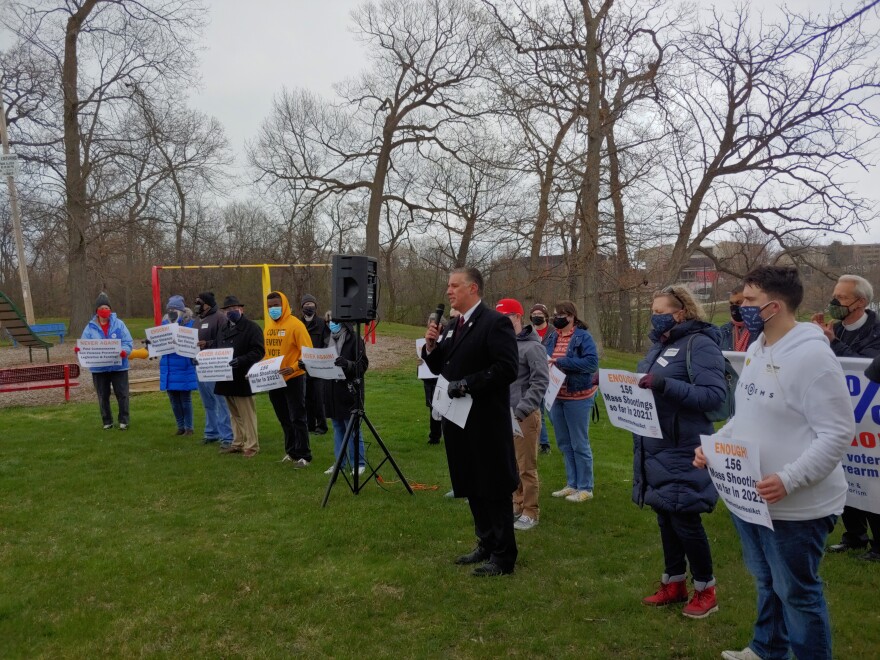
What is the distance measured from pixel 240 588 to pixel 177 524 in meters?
1.86

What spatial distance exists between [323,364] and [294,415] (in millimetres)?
1455

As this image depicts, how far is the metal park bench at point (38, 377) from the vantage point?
12.5 meters

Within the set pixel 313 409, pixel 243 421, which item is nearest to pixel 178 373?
pixel 243 421

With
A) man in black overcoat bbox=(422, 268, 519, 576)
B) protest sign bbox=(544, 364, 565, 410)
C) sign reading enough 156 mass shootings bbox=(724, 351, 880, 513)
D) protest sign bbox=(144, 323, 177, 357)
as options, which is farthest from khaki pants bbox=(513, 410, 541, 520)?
protest sign bbox=(144, 323, 177, 357)

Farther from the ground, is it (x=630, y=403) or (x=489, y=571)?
(x=630, y=403)

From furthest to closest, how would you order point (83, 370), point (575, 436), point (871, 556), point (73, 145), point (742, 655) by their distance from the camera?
point (73, 145), point (83, 370), point (575, 436), point (871, 556), point (742, 655)

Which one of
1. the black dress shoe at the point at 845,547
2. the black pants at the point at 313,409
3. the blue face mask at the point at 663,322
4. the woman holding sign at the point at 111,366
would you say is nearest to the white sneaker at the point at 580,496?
the black dress shoe at the point at 845,547

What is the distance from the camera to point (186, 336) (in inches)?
387

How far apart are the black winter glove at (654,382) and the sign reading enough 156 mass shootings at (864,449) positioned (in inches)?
61.6

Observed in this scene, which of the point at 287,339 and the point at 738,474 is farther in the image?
the point at 287,339

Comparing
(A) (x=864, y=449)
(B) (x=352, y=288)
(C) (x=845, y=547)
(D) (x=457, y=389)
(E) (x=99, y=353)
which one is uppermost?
(B) (x=352, y=288)

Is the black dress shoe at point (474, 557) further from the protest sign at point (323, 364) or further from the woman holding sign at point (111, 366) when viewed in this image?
the woman holding sign at point (111, 366)

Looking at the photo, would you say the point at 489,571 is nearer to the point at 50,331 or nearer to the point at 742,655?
the point at 742,655

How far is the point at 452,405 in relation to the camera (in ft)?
16.1
